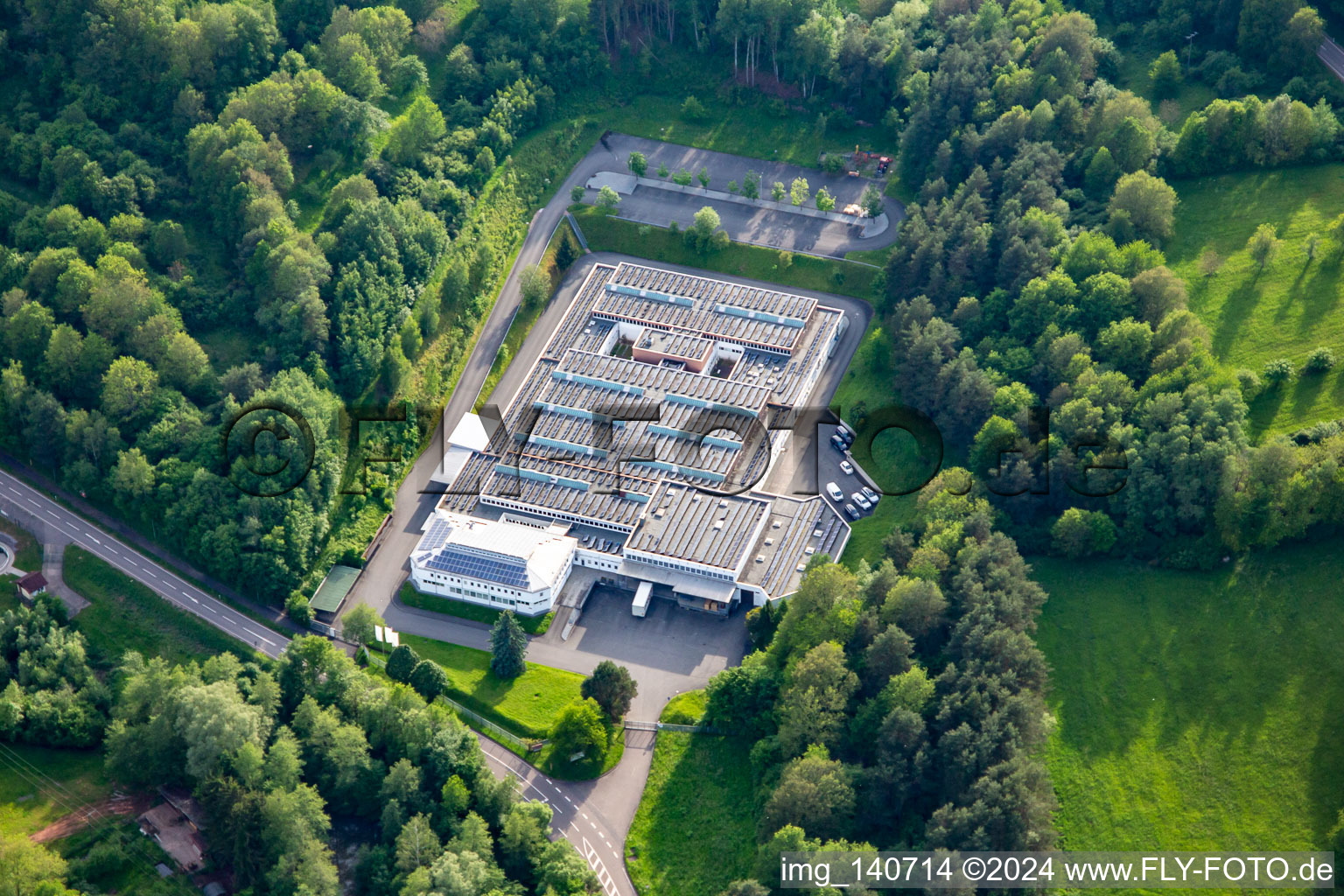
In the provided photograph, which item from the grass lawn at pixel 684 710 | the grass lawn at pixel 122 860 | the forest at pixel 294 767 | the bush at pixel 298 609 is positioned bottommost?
the grass lawn at pixel 122 860

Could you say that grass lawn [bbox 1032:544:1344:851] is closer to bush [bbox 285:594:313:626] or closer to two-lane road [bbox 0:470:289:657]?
bush [bbox 285:594:313:626]

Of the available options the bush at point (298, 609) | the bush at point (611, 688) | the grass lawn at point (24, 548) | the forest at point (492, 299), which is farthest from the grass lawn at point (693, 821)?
the grass lawn at point (24, 548)

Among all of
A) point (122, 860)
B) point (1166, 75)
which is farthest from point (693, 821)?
point (1166, 75)

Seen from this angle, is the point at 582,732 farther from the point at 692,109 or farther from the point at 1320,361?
the point at 692,109

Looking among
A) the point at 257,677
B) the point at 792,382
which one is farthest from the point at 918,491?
the point at 257,677

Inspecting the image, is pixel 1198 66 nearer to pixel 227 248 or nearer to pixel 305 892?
pixel 227 248

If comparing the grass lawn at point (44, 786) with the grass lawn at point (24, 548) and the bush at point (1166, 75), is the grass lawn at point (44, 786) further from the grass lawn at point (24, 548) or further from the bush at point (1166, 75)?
the bush at point (1166, 75)
